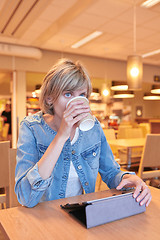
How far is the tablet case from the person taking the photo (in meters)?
0.74

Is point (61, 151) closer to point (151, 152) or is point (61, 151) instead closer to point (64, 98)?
point (64, 98)

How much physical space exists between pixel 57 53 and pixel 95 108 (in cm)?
664

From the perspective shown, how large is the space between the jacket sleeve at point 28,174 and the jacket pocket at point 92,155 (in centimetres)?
25

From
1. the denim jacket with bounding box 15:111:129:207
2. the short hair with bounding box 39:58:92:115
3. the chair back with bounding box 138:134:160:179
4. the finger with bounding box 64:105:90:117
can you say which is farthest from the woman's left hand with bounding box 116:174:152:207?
the chair back with bounding box 138:134:160:179

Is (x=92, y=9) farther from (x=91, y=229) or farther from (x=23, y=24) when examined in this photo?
(x=91, y=229)

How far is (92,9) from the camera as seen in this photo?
12.5ft

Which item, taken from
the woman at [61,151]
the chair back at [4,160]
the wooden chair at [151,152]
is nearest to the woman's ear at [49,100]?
the woman at [61,151]

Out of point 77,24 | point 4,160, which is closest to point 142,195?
point 4,160

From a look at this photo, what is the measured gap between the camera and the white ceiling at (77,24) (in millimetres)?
3650

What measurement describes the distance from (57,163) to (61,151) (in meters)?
0.06

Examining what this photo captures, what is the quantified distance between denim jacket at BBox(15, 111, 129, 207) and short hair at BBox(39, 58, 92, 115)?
0.16m

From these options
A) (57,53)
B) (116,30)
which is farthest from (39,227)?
(57,53)

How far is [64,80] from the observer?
1.09 meters

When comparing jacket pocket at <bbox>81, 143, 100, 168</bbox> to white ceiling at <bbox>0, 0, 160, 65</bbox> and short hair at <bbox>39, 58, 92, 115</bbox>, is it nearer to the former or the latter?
short hair at <bbox>39, 58, 92, 115</bbox>
